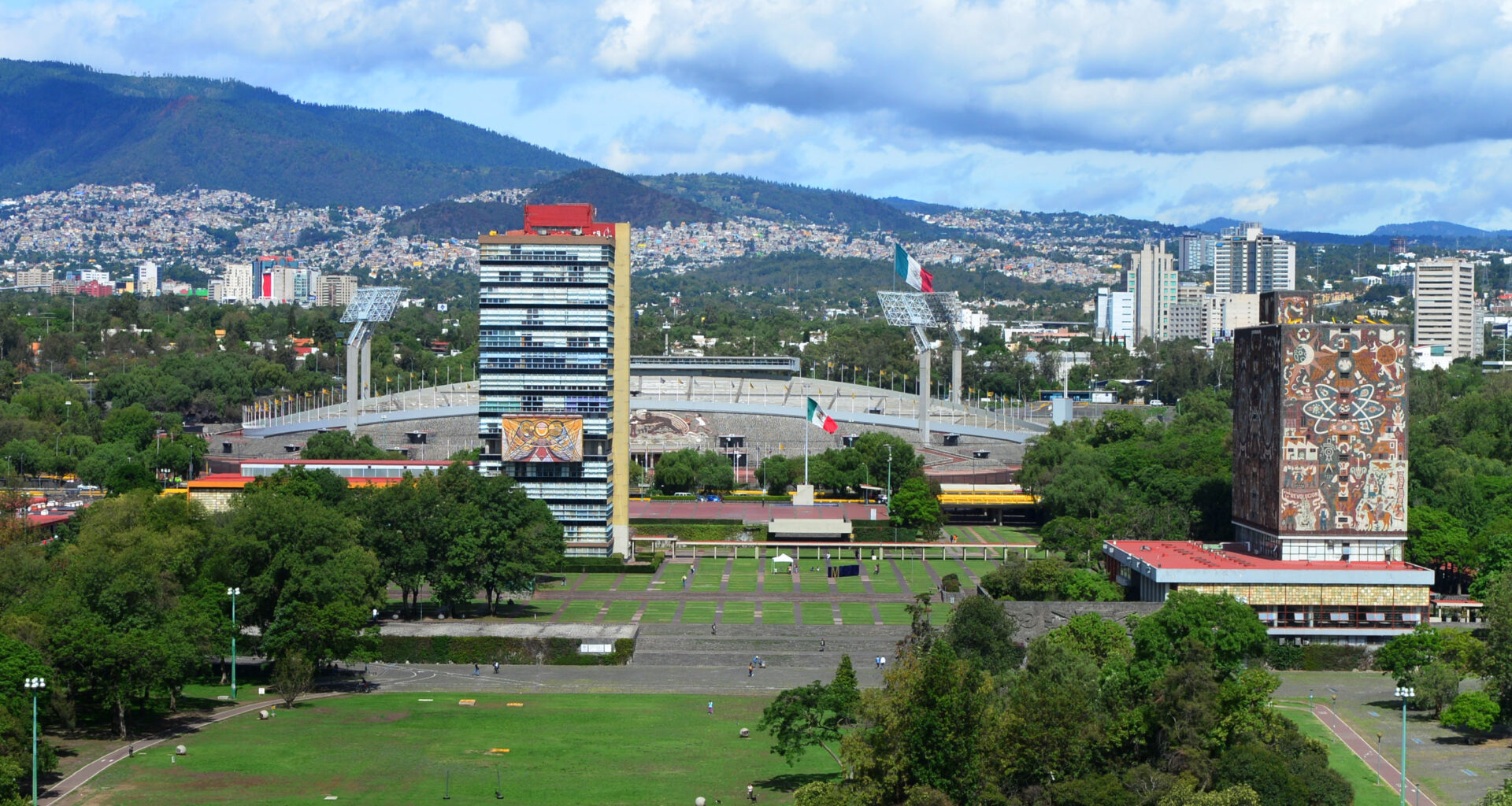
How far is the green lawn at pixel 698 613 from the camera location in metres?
73.4

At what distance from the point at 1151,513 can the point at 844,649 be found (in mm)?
23710

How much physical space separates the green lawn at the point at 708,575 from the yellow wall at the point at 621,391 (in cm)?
433

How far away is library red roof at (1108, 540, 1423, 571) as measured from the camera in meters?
70.1

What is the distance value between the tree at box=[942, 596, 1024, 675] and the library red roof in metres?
13.6

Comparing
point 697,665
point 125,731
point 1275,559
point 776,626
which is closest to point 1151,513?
point 1275,559

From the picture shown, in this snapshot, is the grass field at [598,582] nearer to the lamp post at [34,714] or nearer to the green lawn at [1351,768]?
the green lawn at [1351,768]

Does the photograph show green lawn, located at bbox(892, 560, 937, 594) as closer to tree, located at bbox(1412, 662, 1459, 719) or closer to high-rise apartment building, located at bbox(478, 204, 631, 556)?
high-rise apartment building, located at bbox(478, 204, 631, 556)

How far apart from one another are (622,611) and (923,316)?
217ft

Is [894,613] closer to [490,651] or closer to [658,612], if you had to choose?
[658,612]

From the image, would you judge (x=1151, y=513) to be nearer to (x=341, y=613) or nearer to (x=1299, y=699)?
(x=1299, y=699)

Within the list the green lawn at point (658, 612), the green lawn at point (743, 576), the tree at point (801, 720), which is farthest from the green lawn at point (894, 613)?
the tree at point (801, 720)

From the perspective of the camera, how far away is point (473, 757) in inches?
2028

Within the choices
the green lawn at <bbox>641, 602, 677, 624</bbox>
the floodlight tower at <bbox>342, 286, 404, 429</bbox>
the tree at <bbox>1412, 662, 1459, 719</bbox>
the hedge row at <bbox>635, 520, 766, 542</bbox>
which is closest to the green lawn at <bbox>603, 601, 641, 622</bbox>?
the green lawn at <bbox>641, 602, 677, 624</bbox>

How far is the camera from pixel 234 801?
4616 cm
